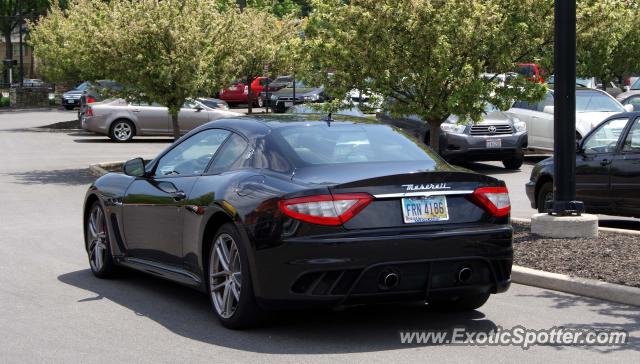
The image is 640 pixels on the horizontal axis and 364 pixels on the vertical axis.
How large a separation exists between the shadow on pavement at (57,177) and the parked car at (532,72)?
9498 mm

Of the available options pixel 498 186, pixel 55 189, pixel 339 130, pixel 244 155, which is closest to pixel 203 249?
Answer: pixel 244 155

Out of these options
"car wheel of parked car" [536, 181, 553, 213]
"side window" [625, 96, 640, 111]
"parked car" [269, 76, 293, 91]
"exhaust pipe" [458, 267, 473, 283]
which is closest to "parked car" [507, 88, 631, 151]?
"side window" [625, 96, 640, 111]

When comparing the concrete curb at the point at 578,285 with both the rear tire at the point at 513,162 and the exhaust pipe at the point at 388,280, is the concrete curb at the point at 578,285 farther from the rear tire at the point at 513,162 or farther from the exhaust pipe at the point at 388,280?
the rear tire at the point at 513,162

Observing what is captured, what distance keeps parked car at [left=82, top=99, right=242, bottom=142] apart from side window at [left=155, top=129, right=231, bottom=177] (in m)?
23.8

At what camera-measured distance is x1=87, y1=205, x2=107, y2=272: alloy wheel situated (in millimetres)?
9828

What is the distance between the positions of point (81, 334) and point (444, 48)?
276 inches

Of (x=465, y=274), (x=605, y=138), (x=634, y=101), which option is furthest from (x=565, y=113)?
(x=634, y=101)

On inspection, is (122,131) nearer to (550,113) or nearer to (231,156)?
(550,113)

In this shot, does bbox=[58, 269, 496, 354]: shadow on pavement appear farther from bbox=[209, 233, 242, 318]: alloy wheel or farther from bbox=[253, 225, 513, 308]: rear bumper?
bbox=[253, 225, 513, 308]: rear bumper

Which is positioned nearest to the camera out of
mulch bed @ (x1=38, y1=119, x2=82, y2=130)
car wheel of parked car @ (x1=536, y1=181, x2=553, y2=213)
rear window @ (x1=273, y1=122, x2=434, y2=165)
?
rear window @ (x1=273, y1=122, x2=434, y2=165)

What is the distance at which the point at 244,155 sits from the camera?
311 inches

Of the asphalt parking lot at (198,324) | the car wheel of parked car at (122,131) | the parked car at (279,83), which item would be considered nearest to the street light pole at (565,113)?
the asphalt parking lot at (198,324)

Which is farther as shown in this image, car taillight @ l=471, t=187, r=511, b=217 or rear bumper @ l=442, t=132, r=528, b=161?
rear bumper @ l=442, t=132, r=528, b=161

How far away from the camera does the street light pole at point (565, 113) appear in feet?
36.5
